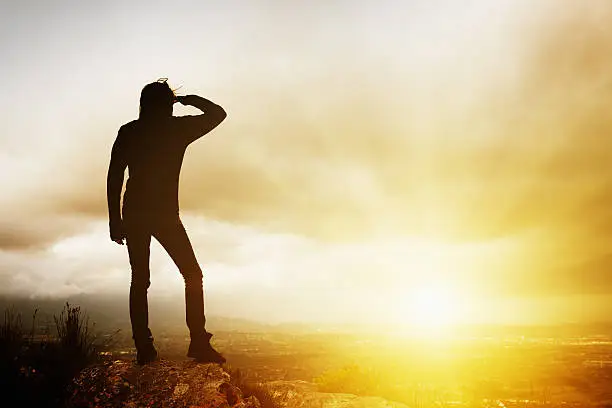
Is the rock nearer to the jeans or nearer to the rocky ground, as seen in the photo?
the rocky ground

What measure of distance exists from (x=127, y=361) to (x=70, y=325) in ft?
5.18

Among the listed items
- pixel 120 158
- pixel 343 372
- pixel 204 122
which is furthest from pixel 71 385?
pixel 343 372

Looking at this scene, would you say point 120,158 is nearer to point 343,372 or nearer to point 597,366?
point 343,372

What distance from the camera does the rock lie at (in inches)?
226

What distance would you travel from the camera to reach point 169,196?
6.70 meters

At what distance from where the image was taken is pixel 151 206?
21.6 feet

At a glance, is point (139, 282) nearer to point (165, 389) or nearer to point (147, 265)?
point (147, 265)

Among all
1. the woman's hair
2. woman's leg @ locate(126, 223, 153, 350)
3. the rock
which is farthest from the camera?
the woman's hair

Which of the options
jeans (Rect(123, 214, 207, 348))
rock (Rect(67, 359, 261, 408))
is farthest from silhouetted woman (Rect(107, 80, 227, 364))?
rock (Rect(67, 359, 261, 408))

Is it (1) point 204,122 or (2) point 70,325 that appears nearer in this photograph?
(1) point 204,122

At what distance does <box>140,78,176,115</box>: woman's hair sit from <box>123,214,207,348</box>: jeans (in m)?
1.79

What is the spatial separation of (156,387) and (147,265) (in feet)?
6.14

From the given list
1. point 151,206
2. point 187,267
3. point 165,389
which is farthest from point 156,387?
point 151,206

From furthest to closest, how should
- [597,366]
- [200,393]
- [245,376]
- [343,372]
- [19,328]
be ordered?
[597,366] < [343,372] < [245,376] < [19,328] < [200,393]
